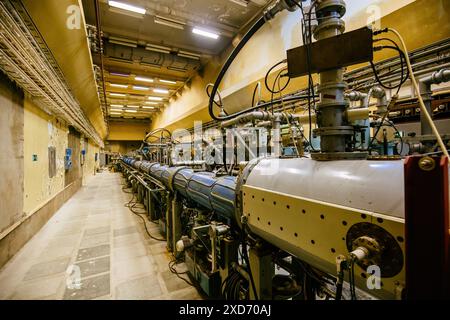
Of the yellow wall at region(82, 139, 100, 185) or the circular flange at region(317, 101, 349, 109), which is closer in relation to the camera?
the circular flange at region(317, 101, 349, 109)

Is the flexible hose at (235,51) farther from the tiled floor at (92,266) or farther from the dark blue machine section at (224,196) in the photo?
the tiled floor at (92,266)

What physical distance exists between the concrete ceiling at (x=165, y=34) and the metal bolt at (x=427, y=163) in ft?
9.96

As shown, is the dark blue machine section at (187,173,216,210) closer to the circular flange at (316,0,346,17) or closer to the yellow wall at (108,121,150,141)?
the circular flange at (316,0,346,17)

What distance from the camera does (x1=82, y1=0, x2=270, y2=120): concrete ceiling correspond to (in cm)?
312

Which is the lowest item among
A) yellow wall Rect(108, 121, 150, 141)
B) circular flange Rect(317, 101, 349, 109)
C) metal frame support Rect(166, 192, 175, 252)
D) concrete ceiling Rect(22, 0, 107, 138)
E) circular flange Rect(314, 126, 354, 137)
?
metal frame support Rect(166, 192, 175, 252)

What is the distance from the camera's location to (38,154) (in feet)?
9.46

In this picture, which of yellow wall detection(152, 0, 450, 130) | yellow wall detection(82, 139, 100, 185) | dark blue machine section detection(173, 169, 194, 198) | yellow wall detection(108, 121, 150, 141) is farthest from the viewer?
yellow wall detection(108, 121, 150, 141)

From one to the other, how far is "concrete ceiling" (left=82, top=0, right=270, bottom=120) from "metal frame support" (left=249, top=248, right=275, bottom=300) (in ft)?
9.54

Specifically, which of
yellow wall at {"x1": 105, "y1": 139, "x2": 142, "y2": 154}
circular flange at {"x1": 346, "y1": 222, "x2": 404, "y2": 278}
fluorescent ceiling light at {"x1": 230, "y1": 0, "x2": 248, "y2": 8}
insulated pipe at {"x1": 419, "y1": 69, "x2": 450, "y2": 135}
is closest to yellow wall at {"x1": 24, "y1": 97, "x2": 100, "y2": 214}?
fluorescent ceiling light at {"x1": 230, "y1": 0, "x2": 248, "y2": 8}

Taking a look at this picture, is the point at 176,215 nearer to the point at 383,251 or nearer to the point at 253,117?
the point at 253,117

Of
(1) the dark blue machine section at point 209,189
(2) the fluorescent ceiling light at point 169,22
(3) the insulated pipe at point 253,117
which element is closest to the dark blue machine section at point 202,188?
(1) the dark blue machine section at point 209,189

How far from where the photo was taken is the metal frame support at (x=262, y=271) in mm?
884

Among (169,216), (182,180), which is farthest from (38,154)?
(182,180)

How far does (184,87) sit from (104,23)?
3.35 m
